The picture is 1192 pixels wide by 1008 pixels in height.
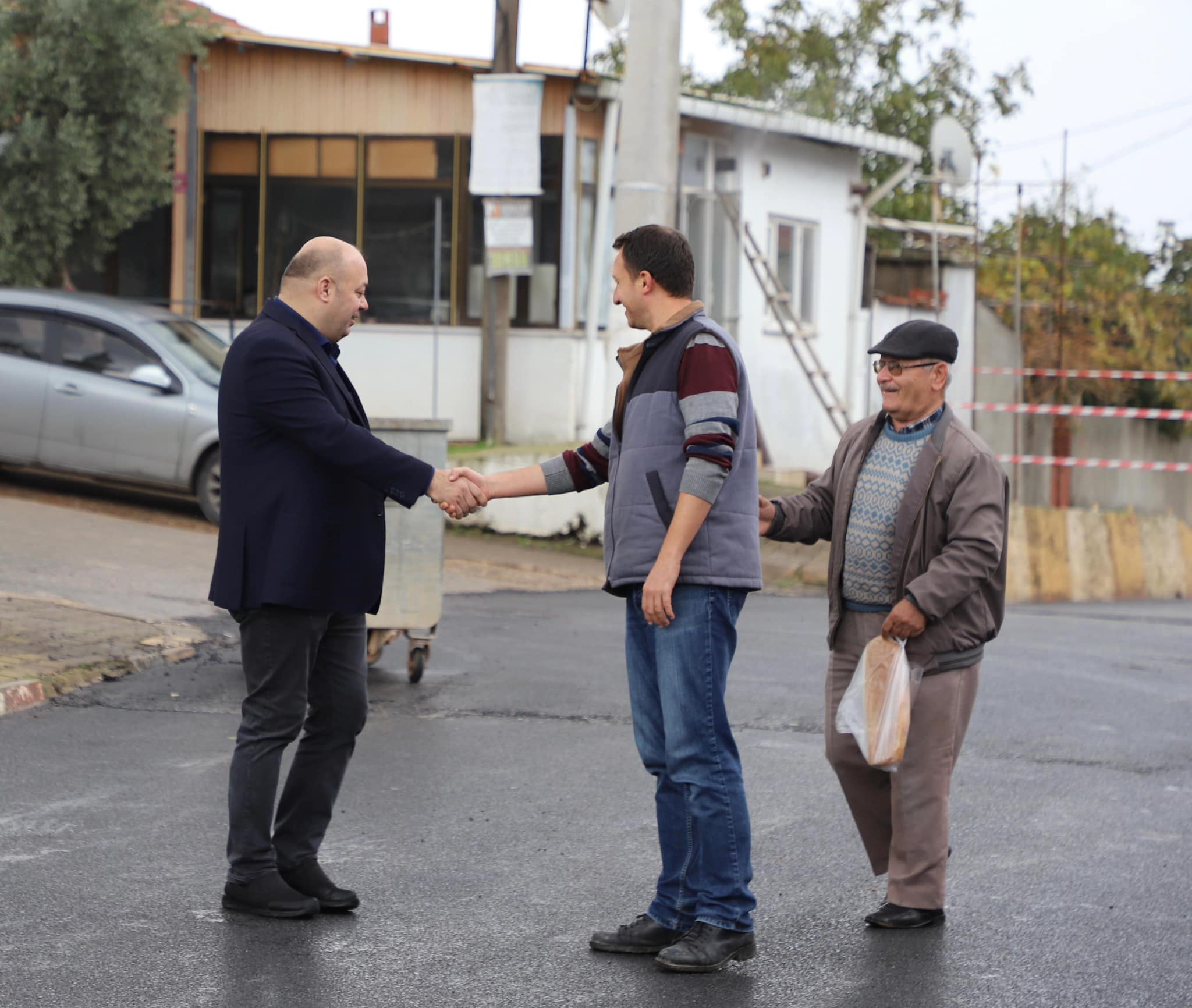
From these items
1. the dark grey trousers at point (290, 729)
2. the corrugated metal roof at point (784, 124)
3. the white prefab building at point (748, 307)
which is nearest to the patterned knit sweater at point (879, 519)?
the dark grey trousers at point (290, 729)

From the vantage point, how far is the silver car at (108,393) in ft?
45.5

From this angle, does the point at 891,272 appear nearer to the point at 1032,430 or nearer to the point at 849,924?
→ the point at 1032,430

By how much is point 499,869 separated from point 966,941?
1.52m

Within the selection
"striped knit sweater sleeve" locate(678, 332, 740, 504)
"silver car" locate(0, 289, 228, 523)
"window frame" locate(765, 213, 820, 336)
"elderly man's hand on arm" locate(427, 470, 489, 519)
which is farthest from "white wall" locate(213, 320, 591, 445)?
"striped knit sweater sleeve" locate(678, 332, 740, 504)

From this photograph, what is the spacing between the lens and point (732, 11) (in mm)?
40594

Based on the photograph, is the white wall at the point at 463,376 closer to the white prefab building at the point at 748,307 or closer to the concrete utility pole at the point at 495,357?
the white prefab building at the point at 748,307

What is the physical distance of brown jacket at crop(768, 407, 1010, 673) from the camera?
4.74 metres

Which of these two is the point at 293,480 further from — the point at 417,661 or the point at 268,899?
the point at 417,661

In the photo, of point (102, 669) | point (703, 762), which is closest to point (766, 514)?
point (703, 762)

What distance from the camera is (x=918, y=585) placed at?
4727mm

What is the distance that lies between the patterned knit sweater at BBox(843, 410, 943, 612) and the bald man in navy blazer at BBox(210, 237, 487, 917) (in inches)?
51.9

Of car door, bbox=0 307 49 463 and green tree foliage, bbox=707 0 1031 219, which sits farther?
green tree foliage, bbox=707 0 1031 219

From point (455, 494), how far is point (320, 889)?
127cm

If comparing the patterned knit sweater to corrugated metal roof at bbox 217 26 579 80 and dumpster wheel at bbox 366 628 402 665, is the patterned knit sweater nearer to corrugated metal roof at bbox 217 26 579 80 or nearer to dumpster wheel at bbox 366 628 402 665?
dumpster wheel at bbox 366 628 402 665
